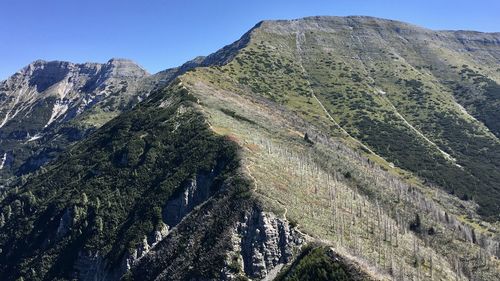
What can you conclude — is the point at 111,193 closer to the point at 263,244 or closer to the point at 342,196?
the point at 263,244

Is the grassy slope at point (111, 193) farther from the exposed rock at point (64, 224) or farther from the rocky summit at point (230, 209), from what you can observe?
the exposed rock at point (64, 224)

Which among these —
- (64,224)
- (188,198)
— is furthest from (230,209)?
(64,224)

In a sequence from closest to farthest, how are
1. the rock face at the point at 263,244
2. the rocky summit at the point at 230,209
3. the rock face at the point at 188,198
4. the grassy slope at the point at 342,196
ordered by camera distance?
1. the rock face at the point at 263,244
2. the rocky summit at the point at 230,209
3. the grassy slope at the point at 342,196
4. the rock face at the point at 188,198

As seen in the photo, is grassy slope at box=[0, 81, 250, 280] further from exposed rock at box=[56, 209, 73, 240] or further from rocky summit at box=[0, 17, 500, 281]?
exposed rock at box=[56, 209, 73, 240]

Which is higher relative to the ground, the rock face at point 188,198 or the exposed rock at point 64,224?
the rock face at point 188,198

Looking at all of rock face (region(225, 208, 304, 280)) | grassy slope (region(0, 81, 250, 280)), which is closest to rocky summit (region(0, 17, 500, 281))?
rock face (region(225, 208, 304, 280))

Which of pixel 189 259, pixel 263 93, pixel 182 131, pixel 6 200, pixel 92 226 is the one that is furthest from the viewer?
pixel 263 93

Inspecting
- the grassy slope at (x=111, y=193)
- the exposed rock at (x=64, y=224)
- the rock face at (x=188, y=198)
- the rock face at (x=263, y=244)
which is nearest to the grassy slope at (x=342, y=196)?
the rock face at (x=263, y=244)

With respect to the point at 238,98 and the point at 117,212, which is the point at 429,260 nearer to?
the point at 117,212

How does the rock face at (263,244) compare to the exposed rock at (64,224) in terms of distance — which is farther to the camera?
the exposed rock at (64,224)

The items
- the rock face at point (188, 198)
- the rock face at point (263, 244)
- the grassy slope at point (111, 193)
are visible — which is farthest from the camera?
the grassy slope at point (111, 193)

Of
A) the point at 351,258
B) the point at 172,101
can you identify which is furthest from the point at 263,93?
the point at 351,258
